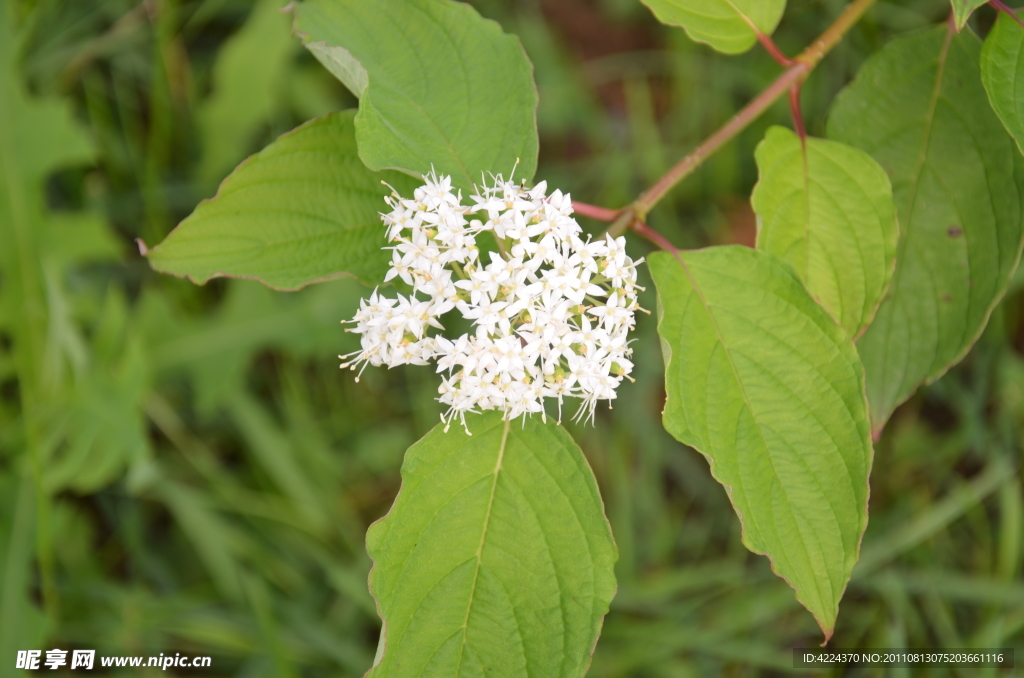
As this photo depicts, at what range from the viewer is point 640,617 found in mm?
2434

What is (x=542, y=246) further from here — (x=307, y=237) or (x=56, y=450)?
(x=56, y=450)

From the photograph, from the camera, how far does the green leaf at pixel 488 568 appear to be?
121 cm

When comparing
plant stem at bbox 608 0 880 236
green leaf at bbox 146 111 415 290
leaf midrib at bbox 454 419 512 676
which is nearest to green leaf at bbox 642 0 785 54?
plant stem at bbox 608 0 880 236

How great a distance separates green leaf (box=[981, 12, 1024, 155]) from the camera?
1254 mm

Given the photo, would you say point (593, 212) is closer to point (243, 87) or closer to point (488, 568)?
point (488, 568)

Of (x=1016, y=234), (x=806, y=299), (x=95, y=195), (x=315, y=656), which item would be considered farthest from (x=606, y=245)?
(x=95, y=195)

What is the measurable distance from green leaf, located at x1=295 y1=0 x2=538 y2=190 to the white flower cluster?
0.11 m

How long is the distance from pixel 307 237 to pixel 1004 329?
7.98 feet

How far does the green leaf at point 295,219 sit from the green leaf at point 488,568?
1.38ft

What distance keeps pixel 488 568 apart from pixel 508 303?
17.9 inches

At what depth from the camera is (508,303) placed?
119 centimetres

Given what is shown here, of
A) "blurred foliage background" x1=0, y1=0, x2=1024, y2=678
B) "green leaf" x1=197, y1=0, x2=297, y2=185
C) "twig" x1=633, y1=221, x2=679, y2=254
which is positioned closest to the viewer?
"twig" x1=633, y1=221, x2=679, y2=254

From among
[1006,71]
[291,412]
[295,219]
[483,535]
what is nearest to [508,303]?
[483,535]

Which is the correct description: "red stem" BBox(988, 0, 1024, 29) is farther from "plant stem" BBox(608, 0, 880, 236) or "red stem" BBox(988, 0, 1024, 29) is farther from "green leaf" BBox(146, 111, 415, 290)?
"green leaf" BBox(146, 111, 415, 290)
